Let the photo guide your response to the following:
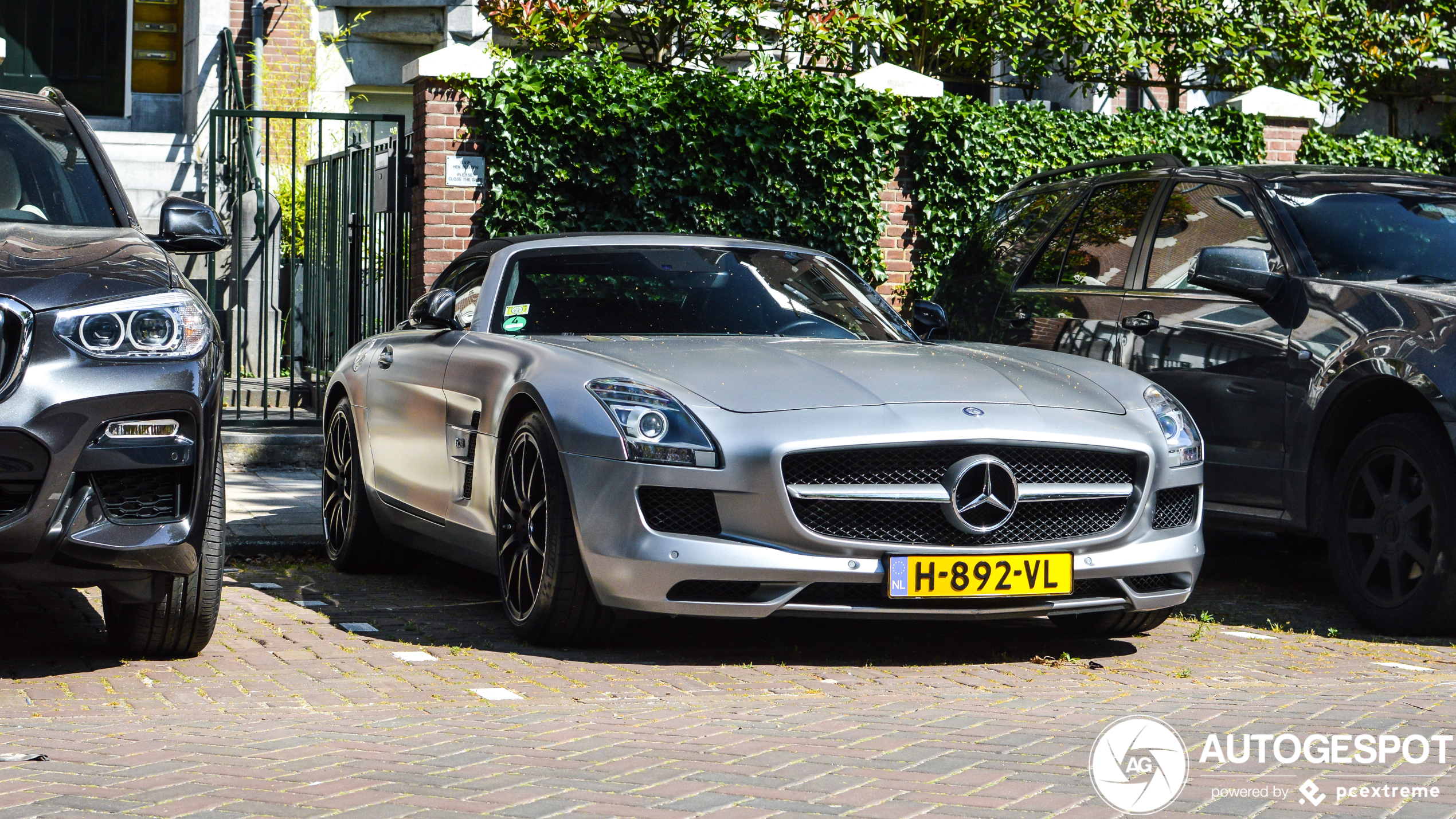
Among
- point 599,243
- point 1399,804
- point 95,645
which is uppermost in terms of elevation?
point 599,243

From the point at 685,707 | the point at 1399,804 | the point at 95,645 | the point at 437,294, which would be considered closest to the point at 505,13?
the point at 437,294

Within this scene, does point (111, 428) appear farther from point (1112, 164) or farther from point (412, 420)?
point (1112, 164)

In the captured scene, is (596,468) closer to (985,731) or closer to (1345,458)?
(985,731)

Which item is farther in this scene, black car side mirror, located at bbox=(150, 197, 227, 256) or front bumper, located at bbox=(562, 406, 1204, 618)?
black car side mirror, located at bbox=(150, 197, 227, 256)

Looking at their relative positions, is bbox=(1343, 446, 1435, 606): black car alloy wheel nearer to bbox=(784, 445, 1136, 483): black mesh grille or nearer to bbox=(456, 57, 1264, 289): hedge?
bbox=(784, 445, 1136, 483): black mesh grille

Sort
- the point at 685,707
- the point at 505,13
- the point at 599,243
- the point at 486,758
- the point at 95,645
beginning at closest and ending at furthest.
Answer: the point at 486,758, the point at 685,707, the point at 95,645, the point at 599,243, the point at 505,13

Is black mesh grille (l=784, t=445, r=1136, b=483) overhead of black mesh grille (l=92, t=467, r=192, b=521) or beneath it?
overhead

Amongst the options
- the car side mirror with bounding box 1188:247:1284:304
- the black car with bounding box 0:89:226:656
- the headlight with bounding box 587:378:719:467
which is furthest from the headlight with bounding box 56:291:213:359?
the car side mirror with bounding box 1188:247:1284:304

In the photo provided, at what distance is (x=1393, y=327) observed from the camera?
20.5 ft

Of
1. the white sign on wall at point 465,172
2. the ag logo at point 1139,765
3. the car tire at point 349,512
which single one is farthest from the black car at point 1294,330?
the white sign on wall at point 465,172

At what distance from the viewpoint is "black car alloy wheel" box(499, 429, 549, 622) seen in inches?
222

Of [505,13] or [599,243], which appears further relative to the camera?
[505,13]

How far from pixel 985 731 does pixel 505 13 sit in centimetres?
1209

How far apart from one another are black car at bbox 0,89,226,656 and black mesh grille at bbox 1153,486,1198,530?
9.92 feet
